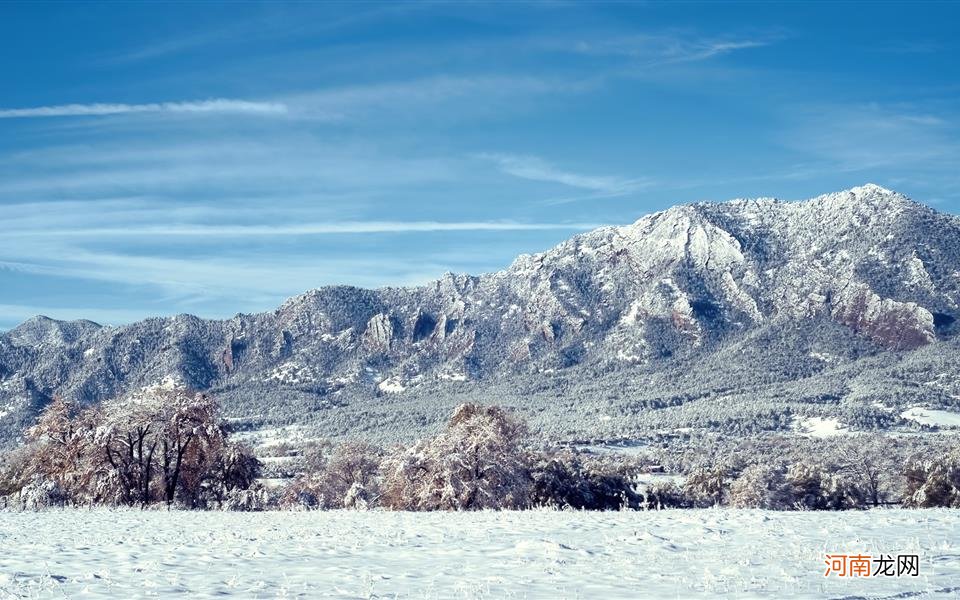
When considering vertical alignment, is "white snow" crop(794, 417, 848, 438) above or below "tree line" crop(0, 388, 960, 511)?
below

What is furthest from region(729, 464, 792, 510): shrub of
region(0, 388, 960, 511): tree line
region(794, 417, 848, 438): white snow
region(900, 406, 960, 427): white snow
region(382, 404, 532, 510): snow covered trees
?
region(900, 406, 960, 427): white snow

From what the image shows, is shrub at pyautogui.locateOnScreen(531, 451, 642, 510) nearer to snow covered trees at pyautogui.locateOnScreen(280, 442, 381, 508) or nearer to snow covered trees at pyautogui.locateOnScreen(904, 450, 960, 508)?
snow covered trees at pyautogui.locateOnScreen(280, 442, 381, 508)

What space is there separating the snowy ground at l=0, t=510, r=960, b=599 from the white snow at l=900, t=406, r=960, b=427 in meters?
174

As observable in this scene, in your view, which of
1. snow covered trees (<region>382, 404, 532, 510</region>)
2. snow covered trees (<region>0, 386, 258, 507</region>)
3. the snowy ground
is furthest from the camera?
snow covered trees (<region>0, 386, 258, 507</region>)

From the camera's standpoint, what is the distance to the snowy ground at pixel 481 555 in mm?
14234

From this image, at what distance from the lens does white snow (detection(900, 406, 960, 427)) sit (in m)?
179

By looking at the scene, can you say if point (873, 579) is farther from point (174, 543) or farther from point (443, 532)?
point (174, 543)

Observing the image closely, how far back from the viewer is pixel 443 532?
22078 millimetres

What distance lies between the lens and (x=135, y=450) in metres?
43.5

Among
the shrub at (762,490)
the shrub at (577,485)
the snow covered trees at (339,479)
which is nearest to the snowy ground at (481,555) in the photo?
the shrub at (577,485)

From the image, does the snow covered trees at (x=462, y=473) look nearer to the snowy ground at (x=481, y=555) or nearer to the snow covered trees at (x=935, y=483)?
the snowy ground at (x=481, y=555)

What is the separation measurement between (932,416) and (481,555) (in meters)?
194

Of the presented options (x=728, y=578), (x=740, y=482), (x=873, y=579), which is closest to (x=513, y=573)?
(x=728, y=578)

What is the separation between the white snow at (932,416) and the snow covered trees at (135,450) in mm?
170940
